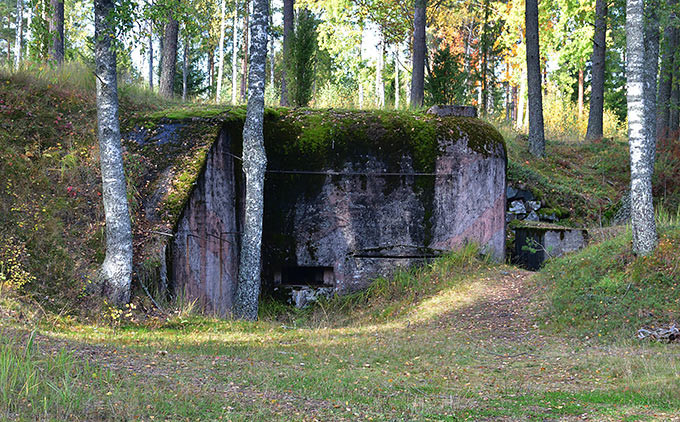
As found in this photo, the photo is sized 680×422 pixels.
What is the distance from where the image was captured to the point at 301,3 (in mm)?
27891

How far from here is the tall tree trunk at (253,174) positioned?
9.64m

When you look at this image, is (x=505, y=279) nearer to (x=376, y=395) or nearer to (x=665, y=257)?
(x=665, y=257)

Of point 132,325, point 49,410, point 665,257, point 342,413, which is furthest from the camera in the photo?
point 665,257

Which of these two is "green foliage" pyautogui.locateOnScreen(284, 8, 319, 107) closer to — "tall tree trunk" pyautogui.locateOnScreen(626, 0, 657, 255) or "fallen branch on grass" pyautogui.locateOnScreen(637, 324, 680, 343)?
"tall tree trunk" pyautogui.locateOnScreen(626, 0, 657, 255)

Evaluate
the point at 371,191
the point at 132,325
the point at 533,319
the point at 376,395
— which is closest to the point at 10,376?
the point at 376,395

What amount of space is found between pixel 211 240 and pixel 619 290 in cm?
644

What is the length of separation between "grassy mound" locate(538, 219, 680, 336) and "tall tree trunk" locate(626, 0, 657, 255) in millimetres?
301

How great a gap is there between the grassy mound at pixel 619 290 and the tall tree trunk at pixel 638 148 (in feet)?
0.99

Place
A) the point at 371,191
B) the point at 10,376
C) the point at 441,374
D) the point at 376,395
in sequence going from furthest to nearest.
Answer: the point at 371,191 < the point at 441,374 < the point at 376,395 < the point at 10,376

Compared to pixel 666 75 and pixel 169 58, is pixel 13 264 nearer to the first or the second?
pixel 169 58

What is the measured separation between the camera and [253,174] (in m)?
9.73

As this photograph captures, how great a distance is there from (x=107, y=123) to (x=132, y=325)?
2766mm

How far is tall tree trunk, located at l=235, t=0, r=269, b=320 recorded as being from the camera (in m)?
9.64

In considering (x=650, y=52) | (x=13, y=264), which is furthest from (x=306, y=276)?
(x=650, y=52)
